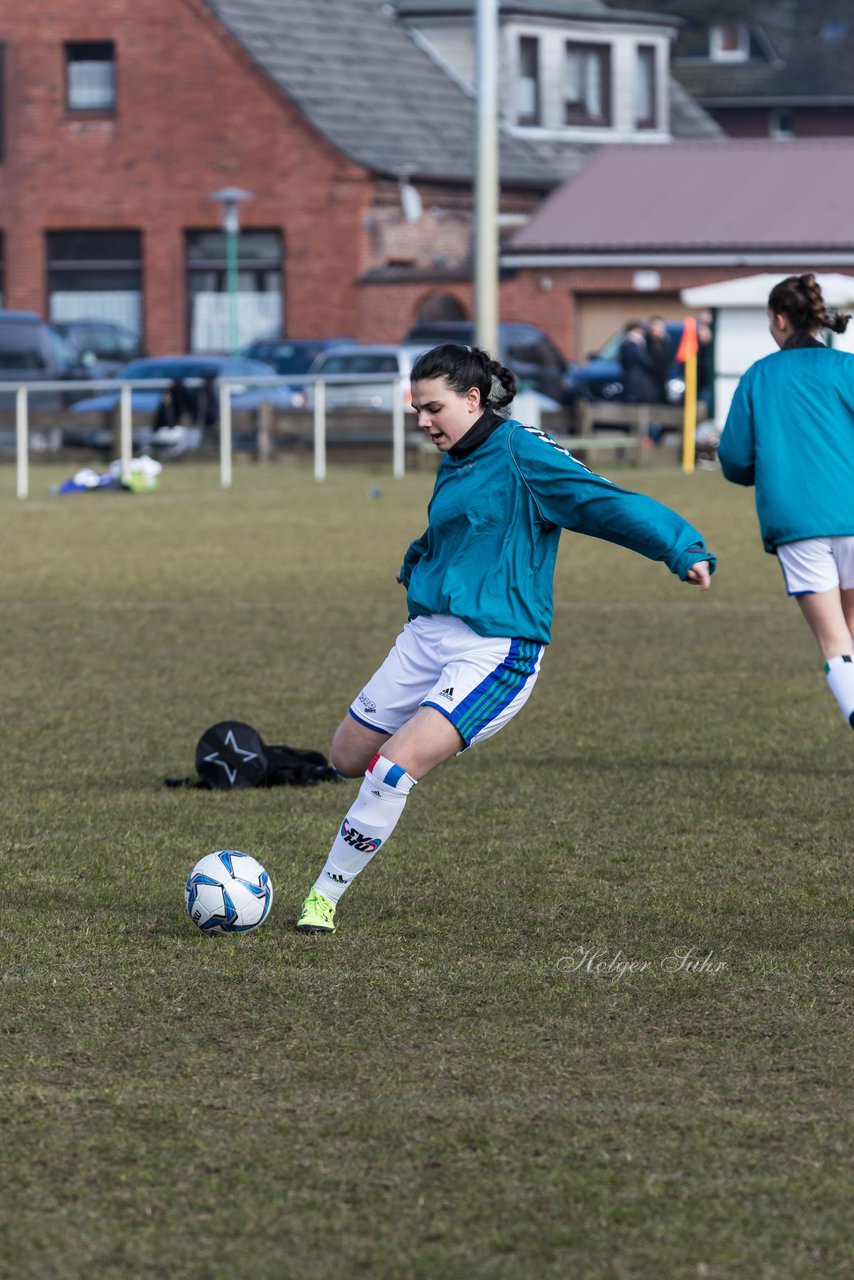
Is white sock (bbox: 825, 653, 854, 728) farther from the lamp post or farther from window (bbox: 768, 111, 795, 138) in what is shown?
window (bbox: 768, 111, 795, 138)

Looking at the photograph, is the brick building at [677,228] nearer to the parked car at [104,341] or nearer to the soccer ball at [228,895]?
the parked car at [104,341]

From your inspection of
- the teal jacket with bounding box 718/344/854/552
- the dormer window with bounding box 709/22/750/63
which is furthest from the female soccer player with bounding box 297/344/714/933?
the dormer window with bounding box 709/22/750/63

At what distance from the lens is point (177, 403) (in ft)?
95.5

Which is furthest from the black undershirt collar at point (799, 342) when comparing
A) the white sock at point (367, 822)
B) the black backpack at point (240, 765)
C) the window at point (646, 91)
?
the window at point (646, 91)

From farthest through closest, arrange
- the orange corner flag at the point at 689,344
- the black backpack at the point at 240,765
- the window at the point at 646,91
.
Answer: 1. the window at the point at 646,91
2. the orange corner flag at the point at 689,344
3. the black backpack at the point at 240,765

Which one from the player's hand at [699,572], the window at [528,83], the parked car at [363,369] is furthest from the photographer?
the window at [528,83]

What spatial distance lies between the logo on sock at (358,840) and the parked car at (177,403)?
22.3m

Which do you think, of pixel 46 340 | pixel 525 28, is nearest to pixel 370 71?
pixel 525 28

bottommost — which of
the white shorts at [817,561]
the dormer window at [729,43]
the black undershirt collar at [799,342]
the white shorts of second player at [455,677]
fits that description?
the white shorts of second player at [455,677]

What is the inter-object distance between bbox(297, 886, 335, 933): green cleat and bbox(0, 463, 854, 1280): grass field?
70 millimetres

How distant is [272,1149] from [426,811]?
3688mm

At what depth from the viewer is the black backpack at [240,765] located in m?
8.27

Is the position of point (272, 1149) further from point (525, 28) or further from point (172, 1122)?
point (525, 28)

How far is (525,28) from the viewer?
158 ft
